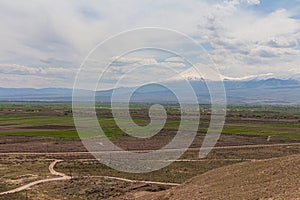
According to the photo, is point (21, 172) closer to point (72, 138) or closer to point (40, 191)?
point (40, 191)

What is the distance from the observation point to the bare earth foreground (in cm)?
2014

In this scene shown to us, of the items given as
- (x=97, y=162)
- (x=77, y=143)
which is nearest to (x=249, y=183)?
(x=97, y=162)

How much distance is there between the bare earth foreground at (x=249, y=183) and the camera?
20141 mm

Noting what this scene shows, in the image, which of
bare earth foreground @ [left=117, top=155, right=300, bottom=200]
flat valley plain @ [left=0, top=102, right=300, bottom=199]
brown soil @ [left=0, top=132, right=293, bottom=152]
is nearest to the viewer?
bare earth foreground @ [left=117, top=155, right=300, bottom=200]

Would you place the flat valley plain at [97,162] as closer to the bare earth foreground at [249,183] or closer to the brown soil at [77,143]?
the brown soil at [77,143]

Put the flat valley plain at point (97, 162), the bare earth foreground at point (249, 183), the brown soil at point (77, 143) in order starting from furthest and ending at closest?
the brown soil at point (77, 143)
the flat valley plain at point (97, 162)
the bare earth foreground at point (249, 183)

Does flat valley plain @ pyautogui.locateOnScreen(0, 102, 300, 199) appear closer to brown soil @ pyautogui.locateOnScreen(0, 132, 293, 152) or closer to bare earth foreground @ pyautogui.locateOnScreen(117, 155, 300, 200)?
brown soil @ pyautogui.locateOnScreen(0, 132, 293, 152)

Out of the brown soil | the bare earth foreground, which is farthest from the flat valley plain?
the bare earth foreground

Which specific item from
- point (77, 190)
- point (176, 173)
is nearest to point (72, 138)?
point (176, 173)

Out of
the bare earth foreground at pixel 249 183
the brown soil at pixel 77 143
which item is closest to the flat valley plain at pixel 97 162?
the brown soil at pixel 77 143

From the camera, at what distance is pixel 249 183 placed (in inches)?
933

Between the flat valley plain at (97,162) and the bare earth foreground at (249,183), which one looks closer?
the bare earth foreground at (249,183)

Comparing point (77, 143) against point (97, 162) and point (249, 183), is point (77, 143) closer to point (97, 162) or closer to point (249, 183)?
point (97, 162)

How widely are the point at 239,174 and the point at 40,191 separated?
2132 centimetres
